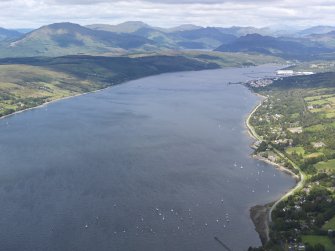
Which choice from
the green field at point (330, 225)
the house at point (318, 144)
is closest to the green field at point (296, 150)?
the house at point (318, 144)

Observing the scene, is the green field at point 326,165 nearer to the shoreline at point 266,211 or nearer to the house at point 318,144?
the shoreline at point 266,211

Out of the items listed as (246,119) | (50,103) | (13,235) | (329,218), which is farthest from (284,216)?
(50,103)

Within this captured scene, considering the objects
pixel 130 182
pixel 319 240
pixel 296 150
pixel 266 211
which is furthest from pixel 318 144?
pixel 319 240

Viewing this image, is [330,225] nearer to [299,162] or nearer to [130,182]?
[299,162]

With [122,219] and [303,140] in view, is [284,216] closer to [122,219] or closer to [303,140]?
[122,219]

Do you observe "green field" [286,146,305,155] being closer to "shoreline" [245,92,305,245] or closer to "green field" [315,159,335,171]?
"green field" [315,159,335,171]

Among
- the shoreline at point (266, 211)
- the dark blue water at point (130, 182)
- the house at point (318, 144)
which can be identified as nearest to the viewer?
the dark blue water at point (130, 182)
